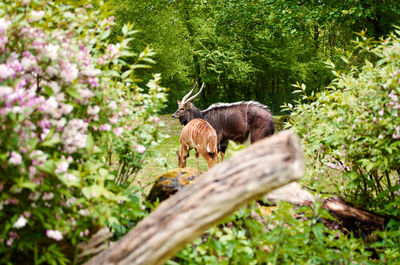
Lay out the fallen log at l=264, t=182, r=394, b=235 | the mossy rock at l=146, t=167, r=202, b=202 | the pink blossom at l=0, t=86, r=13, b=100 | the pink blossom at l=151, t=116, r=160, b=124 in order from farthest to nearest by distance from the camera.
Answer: the fallen log at l=264, t=182, r=394, b=235
the mossy rock at l=146, t=167, r=202, b=202
the pink blossom at l=151, t=116, r=160, b=124
the pink blossom at l=0, t=86, r=13, b=100

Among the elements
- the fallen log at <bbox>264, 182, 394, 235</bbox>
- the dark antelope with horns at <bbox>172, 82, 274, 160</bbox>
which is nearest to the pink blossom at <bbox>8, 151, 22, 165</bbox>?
the fallen log at <bbox>264, 182, 394, 235</bbox>

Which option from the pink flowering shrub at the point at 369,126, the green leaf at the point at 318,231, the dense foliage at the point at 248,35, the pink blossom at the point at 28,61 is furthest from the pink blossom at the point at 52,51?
the dense foliage at the point at 248,35

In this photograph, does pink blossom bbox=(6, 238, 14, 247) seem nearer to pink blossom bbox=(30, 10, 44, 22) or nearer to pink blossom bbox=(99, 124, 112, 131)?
pink blossom bbox=(99, 124, 112, 131)

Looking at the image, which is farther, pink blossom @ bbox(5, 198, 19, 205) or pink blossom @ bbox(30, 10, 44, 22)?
pink blossom @ bbox(30, 10, 44, 22)

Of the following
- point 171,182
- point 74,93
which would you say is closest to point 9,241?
point 74,93

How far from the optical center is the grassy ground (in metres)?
3.68

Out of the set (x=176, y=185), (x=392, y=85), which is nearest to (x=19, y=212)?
(x=176, y=185)

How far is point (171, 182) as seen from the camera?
360 cm

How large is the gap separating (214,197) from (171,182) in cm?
157

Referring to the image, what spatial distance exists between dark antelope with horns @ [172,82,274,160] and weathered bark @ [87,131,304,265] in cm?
772

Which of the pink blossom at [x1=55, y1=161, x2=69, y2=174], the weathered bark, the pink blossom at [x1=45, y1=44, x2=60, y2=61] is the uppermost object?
the pink blossom at [x1=45, y1=44, x2=60, y2=61]

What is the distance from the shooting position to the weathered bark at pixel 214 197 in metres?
1.96

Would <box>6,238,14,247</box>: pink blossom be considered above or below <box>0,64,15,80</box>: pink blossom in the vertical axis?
below

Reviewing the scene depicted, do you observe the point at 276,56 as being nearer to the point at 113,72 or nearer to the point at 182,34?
the point at 182,34
